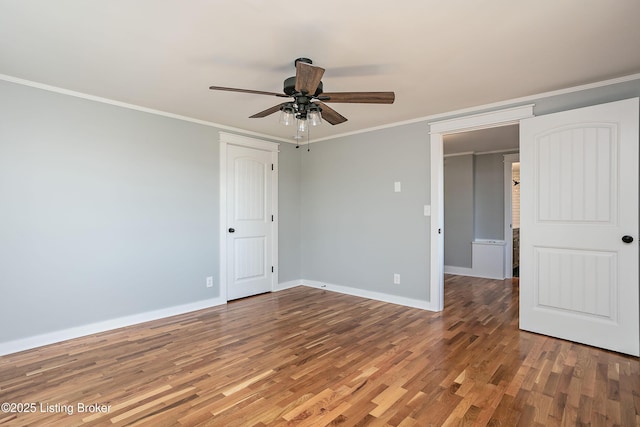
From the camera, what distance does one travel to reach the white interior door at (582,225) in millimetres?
2648

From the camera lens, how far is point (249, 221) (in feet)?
15.0

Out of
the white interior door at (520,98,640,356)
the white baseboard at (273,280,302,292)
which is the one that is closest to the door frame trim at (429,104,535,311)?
the white interior door at (520,98,640,356)

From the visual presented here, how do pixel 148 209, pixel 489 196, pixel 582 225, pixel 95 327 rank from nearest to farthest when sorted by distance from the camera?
pixel 582 225 < pixel 95 327 < pixel 148 209 < pixel 489 196

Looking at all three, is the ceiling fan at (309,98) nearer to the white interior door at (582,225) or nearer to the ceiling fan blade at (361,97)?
the ceiling fan blade at (361,97)

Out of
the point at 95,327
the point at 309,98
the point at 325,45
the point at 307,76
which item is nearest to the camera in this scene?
the point at 307,76

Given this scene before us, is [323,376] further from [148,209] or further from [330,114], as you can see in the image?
[148,209]

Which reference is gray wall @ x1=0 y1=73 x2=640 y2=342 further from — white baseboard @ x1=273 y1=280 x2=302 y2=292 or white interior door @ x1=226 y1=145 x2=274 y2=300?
white interior door @ x1=226 y1=145 x2=274 y2=300

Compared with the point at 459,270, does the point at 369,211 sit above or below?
above

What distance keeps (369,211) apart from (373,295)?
1123mm

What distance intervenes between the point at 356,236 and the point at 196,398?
2964 millimetres

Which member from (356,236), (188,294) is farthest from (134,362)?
(356,236)

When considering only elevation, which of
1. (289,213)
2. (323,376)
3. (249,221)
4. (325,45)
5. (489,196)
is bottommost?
(323,376)

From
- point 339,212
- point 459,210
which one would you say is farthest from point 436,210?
point 459,210

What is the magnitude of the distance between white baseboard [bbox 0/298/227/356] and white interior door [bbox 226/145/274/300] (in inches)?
20.5
